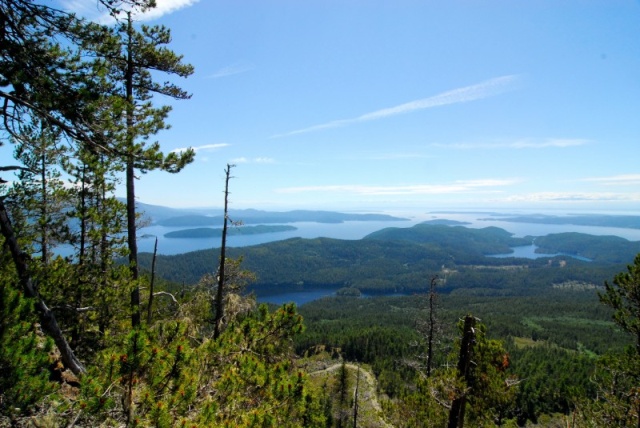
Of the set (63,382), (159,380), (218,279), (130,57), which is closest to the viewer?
(159,380)

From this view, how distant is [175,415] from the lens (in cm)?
500

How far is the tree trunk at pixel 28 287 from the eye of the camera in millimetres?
6020

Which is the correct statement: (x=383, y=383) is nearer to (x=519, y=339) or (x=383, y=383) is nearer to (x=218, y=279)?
(x=218, y=279)

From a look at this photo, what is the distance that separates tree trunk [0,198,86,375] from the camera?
19.7 ft

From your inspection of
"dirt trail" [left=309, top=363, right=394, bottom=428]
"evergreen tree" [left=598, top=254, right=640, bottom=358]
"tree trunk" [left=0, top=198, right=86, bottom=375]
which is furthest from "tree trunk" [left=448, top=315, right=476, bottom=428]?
"dirt trail" [left=309, top=363, right=394, bottom=428]

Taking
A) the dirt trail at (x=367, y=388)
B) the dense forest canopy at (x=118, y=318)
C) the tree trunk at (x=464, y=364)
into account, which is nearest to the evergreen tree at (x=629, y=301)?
the dense forest canopy at (x=118, y=318)

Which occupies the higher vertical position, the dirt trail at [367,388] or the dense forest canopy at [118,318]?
the dense forest canopy at [118,318]

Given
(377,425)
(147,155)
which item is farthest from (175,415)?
(377,425)

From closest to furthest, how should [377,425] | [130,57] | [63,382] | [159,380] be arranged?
[159,380]
[63,382]
[130,57]
[377,425]

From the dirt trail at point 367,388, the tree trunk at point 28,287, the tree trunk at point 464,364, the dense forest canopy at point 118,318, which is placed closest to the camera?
the dense forest canopy at point 118,318

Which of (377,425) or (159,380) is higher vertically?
(159,380)

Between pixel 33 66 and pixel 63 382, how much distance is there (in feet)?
18.8

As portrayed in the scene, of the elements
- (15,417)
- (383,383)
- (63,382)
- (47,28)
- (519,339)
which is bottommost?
(519,339)

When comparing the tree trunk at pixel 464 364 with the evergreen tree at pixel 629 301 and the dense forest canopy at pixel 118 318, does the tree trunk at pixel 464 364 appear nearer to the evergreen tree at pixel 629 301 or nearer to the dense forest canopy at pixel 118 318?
the dense forest canopy at pixel 118 318
